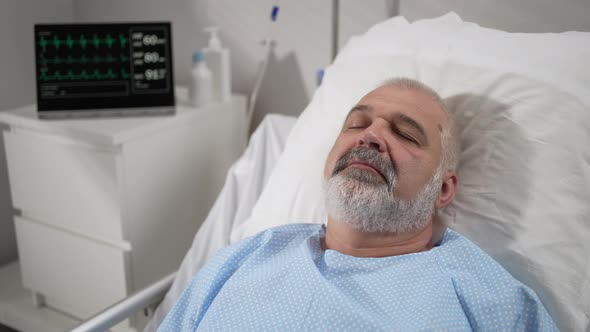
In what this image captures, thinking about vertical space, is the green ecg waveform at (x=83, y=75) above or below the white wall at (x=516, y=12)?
below

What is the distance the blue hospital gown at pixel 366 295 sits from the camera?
2.91ft

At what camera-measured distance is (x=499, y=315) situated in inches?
34.8

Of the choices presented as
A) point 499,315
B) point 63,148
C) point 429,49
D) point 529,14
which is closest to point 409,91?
point 429,49

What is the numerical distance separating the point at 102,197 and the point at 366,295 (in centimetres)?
81

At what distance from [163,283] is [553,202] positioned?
803 mm

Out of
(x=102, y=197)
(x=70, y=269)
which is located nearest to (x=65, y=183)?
(x=102, y=197)

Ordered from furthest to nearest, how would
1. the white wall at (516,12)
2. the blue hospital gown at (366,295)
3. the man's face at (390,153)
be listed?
the white wall at (516,12) < the man's face at (390,153) < the blue hospital gown at (366,295)

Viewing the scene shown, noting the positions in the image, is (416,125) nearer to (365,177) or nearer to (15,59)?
(365,177)

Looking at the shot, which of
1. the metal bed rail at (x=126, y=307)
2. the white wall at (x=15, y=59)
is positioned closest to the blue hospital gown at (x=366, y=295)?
the metal bed rail at (x=126, y=307)

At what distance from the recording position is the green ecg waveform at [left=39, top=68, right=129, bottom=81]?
1562mm

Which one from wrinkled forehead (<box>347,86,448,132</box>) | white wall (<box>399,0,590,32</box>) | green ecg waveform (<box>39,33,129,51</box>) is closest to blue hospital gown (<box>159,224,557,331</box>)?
wrinkled forehead (<box>347,86,448,132</box>)

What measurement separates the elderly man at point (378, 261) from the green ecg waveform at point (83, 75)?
0.74m

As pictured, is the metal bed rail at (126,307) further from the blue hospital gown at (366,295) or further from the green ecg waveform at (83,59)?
the green ecg waveform at (83,59)

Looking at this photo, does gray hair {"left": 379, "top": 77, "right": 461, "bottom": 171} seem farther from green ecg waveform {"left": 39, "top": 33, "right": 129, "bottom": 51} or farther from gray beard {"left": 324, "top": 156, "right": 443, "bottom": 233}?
green ecg waveform {"left": 39, "top": 33, "right": 129, "bottom": 51}
